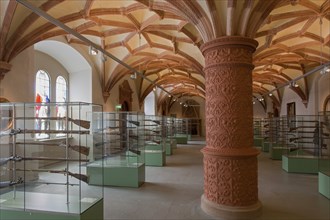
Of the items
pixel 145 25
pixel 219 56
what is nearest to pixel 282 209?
pixel 219 56

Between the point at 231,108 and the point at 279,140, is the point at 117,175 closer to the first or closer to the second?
the point at 231,108

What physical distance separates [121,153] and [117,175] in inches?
58.7

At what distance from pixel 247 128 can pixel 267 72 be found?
1142cm

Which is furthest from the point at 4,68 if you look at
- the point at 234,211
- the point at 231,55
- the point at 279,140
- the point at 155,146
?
the point at 279,140

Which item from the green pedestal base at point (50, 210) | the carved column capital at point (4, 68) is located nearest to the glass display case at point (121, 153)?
the green pedestal base at point (50, 210)

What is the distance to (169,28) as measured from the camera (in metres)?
8.23

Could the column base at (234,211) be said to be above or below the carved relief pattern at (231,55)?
below

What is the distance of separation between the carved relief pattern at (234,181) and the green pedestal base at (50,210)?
2034 millimetres

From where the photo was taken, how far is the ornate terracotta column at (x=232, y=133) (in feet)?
14.1

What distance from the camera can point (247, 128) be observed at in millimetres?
4379

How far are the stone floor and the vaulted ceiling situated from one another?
323 cm

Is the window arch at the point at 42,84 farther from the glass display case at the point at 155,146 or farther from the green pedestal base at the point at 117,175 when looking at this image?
the green pedestal base at the point at 117,175

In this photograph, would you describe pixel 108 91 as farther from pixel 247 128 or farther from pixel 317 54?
pixel 317 54

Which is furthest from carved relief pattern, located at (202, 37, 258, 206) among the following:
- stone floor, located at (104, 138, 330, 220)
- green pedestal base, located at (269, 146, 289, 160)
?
green pedestal base, located at (269, 146, 289, 160)
